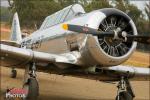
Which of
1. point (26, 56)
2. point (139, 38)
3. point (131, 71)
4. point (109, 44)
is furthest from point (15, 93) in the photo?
point (131, 71)

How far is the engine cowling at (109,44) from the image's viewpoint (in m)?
9.19

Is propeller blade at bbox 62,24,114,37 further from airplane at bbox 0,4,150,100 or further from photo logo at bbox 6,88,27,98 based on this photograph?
photo logo at bbox 6,88,27,98

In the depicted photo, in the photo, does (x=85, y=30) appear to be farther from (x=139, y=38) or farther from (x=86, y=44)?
(x=139, y=38)

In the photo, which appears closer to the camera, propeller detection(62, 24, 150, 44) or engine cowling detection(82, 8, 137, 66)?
propeller detection(62, 24, 150, 44)

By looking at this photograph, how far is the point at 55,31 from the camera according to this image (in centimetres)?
1110

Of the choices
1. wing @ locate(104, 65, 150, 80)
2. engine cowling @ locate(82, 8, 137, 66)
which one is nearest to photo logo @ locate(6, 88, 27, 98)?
engine cowling @ locate(82, 8, 137, 66)

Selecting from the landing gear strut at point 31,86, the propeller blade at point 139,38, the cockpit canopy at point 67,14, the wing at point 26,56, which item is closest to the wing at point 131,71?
the wing at point 26,56

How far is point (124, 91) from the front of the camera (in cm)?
1030

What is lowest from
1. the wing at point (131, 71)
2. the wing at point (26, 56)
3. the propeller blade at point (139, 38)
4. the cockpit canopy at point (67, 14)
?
the wing at point (131, 71)

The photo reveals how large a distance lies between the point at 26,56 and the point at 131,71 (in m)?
3.28

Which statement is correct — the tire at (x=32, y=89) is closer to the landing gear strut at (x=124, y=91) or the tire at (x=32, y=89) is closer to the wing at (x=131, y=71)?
the wing at (x=131, y=71)

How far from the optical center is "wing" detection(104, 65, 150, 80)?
10497 millimetres

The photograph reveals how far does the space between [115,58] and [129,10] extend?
43.7 meters

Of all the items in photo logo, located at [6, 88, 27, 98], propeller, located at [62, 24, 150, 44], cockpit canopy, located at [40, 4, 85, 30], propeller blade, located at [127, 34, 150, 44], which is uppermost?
cockpit canopy, located at [40, 4, 85, 30]
